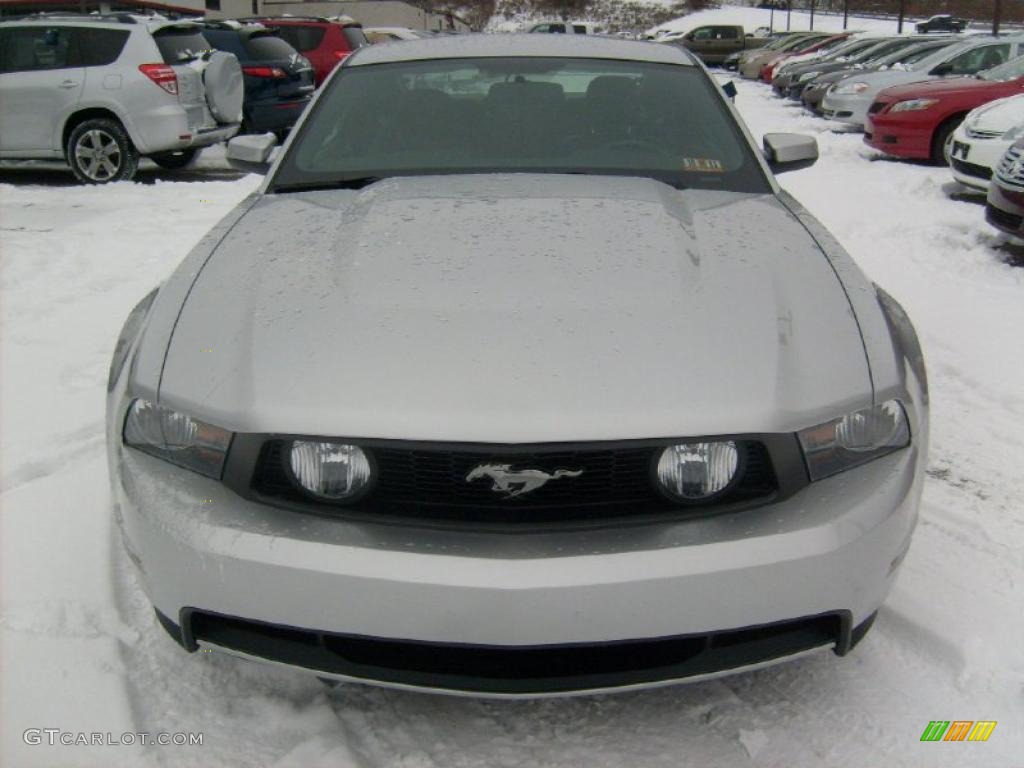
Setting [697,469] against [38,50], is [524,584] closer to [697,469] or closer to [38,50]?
[697,469]

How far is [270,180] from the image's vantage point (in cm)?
310

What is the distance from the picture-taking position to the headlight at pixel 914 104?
10.8 metres

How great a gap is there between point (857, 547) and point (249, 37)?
12.2 m

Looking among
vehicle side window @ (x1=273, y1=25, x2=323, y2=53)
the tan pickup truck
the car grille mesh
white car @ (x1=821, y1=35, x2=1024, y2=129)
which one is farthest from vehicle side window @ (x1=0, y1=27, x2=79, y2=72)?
the tan pickup truck

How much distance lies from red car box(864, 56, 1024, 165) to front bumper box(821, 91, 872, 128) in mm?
2541

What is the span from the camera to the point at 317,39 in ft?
50.6

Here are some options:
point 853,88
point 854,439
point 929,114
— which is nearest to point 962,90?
point 929,114

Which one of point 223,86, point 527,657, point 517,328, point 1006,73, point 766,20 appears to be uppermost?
point 517,328

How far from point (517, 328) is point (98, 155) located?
8.67 metres

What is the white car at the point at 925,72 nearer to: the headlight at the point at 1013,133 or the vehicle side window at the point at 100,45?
the headlight at the point at 1013,133

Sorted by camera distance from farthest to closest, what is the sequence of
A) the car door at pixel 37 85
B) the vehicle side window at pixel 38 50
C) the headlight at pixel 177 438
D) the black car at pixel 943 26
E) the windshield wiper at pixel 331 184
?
the black car at pixel 943 26
the vehicle side window at pixel 38 50
the car door at pixel 37 85
the windshield wiper at pixel 331 184
the headlight at pixel 177 438

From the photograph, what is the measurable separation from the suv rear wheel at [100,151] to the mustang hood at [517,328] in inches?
299

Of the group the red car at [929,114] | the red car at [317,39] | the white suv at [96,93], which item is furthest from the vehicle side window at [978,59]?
the white suv at [96,93]

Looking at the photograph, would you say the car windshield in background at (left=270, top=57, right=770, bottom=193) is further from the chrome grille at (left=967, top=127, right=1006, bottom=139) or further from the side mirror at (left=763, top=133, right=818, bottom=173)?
the chrome grille at (left=967, top=127, right=1006, bottom=139)
